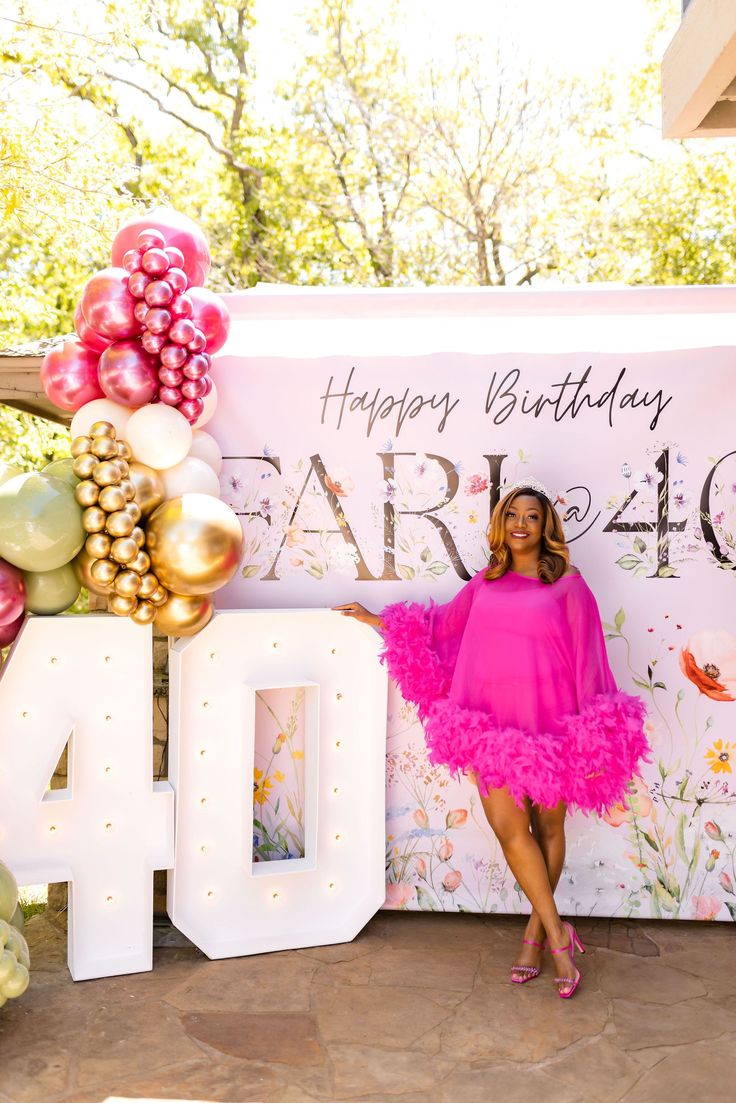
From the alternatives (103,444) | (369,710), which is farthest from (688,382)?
(103,444)

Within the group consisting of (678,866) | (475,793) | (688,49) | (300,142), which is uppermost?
(300,142)

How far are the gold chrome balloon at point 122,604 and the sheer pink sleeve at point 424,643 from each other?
962 mm

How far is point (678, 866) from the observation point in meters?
3.74

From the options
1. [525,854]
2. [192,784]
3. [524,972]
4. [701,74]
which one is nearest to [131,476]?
[192,784]

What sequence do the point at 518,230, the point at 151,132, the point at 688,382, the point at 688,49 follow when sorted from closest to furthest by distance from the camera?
the point at 688,49 → the point at 688,382 → the point at 518,230 → the point at 151,132

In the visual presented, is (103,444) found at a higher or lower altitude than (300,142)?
lower

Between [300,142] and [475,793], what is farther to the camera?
[300,142]

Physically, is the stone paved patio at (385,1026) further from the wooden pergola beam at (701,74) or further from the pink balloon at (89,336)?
the wooden pergola beam at (701,74)

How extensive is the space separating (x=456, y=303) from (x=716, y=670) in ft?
5.72

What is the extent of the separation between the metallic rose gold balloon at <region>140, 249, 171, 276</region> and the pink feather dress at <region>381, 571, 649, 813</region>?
59.8 inches

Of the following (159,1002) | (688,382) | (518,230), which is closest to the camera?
(159,1002)

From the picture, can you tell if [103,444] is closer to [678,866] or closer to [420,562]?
[420,562]

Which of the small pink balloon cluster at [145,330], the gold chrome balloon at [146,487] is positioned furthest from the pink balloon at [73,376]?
the gold chrome balloon at [146,487]

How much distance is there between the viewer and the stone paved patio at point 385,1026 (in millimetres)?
2625
